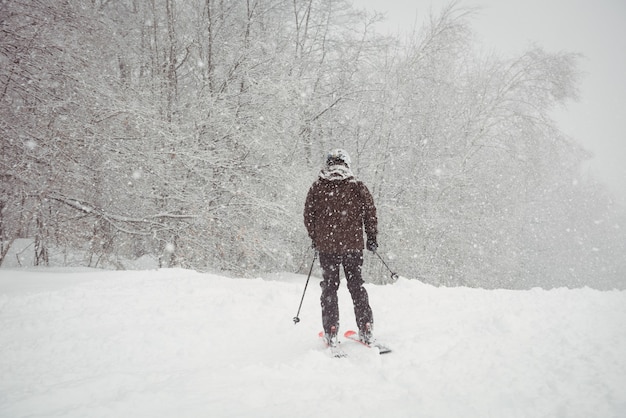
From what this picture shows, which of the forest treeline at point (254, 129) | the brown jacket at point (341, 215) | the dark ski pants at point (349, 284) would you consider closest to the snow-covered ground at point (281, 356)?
the dark ski pants at point (349, 284)

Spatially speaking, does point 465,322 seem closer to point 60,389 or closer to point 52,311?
point 60,389

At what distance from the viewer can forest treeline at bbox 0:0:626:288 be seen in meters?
6.34

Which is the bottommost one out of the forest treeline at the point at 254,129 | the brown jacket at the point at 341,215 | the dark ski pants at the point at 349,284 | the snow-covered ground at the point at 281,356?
the snow-covered ground at the point at 281,356

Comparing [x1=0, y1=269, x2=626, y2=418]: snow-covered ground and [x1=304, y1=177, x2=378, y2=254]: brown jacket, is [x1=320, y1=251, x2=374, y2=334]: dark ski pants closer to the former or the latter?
[x1=304, y1=177, x2=378, y2=254]: brown jacket

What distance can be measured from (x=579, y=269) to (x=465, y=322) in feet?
88.4

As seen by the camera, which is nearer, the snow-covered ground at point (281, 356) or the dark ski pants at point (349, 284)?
the snow-covered ground at point (281, 356)

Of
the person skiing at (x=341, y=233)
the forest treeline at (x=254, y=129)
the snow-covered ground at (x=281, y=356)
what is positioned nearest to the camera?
the snow-covered ground at (x=281, y=356)

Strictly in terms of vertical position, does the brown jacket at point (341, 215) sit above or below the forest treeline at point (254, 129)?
below

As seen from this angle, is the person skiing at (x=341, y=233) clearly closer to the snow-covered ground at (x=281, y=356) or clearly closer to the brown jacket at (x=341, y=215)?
the brown jacket at (x=341, y=215)

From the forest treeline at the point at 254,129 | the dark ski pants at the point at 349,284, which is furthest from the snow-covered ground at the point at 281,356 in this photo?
the forest treeline at the point at 254,129

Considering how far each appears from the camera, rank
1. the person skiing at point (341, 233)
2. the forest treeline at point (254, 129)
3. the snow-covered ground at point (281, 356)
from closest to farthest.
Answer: the snow-covered ground at point (281, 356) → the person skiing at point (341, 233) → the forest treeline at point (254, 129)

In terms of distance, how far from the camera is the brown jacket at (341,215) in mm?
3514

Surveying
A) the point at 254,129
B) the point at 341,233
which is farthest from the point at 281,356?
the point at 254,129

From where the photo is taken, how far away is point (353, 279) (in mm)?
3562
